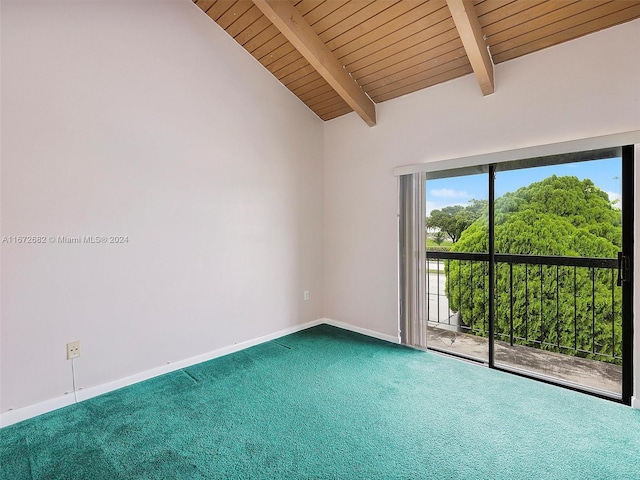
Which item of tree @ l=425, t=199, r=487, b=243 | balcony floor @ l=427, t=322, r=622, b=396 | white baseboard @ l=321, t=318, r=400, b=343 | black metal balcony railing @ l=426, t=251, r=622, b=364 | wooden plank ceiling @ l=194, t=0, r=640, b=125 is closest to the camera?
wooden plank ceiling @ l=194, t=0, r=640, b=125

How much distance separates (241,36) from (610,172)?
3.18 m

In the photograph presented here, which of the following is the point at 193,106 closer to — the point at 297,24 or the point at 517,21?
the point at 297,24

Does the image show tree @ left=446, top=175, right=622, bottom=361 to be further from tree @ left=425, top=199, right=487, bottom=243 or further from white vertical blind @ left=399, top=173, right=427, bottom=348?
white vertical blind @ left=399, top=173, right=427, bottom=348

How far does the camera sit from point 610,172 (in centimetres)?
234

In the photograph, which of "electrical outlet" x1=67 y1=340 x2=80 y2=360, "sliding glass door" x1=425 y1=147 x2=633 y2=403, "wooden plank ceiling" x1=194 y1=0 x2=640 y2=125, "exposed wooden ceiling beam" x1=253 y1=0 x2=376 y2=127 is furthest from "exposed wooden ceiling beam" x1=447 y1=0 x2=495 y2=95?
"electrical outlet" x1=67 y1=340 x2=80 y2=360

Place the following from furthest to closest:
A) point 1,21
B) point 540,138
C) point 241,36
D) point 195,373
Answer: point 241,36, point 195,373, point 540,138, point 1,21

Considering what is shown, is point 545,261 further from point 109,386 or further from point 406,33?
point 109,386

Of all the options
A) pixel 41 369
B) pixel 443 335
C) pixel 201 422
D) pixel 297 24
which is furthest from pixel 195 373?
pixel 297 24

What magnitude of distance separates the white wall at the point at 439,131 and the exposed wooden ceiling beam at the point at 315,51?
0.28 m

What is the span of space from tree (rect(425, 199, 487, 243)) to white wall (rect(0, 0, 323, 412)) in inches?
60.7

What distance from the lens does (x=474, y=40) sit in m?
2.24

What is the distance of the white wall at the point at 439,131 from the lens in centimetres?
220

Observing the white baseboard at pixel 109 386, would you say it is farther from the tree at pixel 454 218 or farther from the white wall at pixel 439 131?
the tree at pixel 454 218

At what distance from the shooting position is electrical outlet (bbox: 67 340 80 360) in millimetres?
2246
